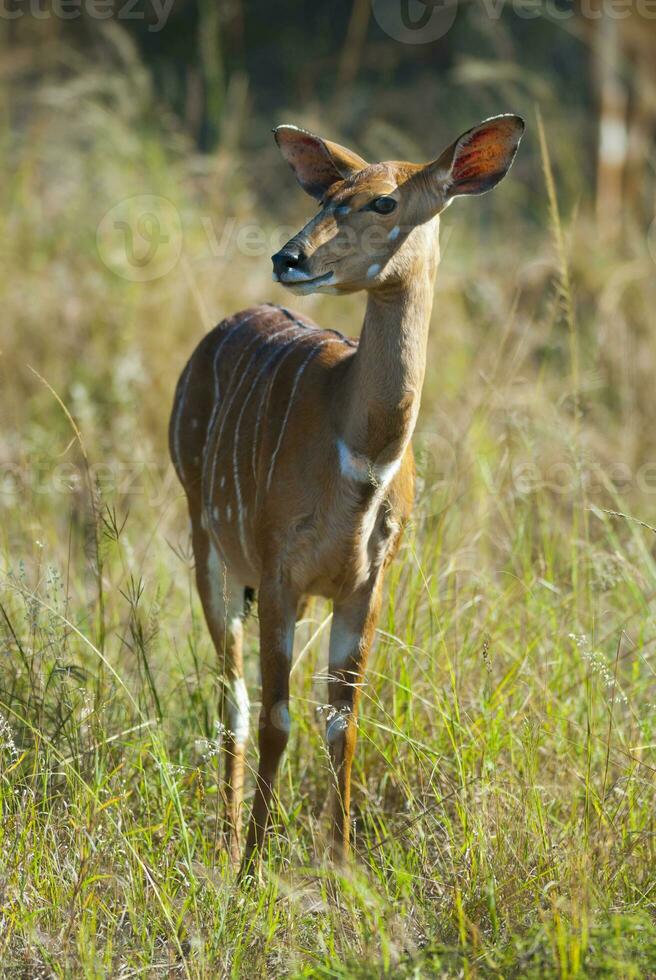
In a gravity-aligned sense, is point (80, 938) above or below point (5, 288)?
below

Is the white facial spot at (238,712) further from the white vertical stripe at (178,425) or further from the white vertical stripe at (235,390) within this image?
the white vertical stripe at (178,425)

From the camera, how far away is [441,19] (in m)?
12.0

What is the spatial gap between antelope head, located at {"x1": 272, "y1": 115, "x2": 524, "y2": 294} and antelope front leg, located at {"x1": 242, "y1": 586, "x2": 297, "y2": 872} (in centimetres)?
84

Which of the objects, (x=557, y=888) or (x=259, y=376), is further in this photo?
(x=259, y=376)

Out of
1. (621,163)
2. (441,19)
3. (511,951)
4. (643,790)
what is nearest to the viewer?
(511,951)

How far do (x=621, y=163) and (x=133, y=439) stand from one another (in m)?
4.57

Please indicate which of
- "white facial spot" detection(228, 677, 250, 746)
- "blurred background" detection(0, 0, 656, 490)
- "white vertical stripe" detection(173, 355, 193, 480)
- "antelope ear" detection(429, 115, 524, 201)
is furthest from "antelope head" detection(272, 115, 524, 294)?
"blurred background" detection(0, 0, 656, 490)

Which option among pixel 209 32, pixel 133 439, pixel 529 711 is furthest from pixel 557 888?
pixel 209 32

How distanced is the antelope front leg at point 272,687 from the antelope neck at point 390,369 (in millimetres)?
476

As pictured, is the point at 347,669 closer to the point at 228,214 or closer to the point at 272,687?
the point at 272,687

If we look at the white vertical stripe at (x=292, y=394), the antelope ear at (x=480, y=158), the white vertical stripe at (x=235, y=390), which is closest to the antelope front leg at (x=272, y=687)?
the white vertical stripe at (x=292, y=394)

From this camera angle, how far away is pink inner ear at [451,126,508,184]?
330 centimetres

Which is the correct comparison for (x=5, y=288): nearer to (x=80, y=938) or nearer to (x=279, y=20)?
(x=80, y=938)

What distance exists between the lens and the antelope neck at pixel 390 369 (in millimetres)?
3189
